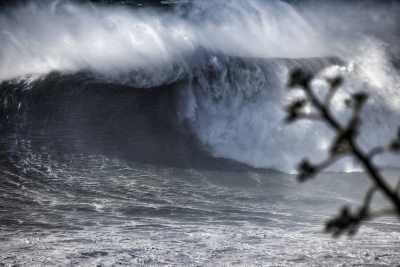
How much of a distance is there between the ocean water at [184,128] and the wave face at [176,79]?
49 mm

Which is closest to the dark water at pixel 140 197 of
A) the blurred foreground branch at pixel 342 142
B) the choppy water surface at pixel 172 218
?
the choppy water surface at pixel 172 218

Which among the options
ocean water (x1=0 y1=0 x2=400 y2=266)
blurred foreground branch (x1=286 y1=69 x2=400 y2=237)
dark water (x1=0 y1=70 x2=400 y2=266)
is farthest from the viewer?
ocean water (x1=0 y1=0 x2=400 y2=266)

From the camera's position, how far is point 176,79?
1728cm

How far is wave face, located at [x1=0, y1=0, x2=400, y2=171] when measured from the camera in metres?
15.8

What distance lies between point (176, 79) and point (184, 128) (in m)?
1.91

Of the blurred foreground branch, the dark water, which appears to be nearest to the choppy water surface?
the dark water

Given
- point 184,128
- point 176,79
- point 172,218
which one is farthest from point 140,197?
point 176,79

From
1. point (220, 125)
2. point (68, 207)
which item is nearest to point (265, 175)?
point (220, 125)

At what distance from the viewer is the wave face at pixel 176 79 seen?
15.8 meters

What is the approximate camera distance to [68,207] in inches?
416

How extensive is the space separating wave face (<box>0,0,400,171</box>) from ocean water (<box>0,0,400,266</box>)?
0.16 feet

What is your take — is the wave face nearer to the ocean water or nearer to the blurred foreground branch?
the ocean water

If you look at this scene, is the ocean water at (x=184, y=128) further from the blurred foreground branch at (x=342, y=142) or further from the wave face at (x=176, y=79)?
the blurred foreground branch at (x=342, y=142)

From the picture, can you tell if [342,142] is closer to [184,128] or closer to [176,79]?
[184,128]
